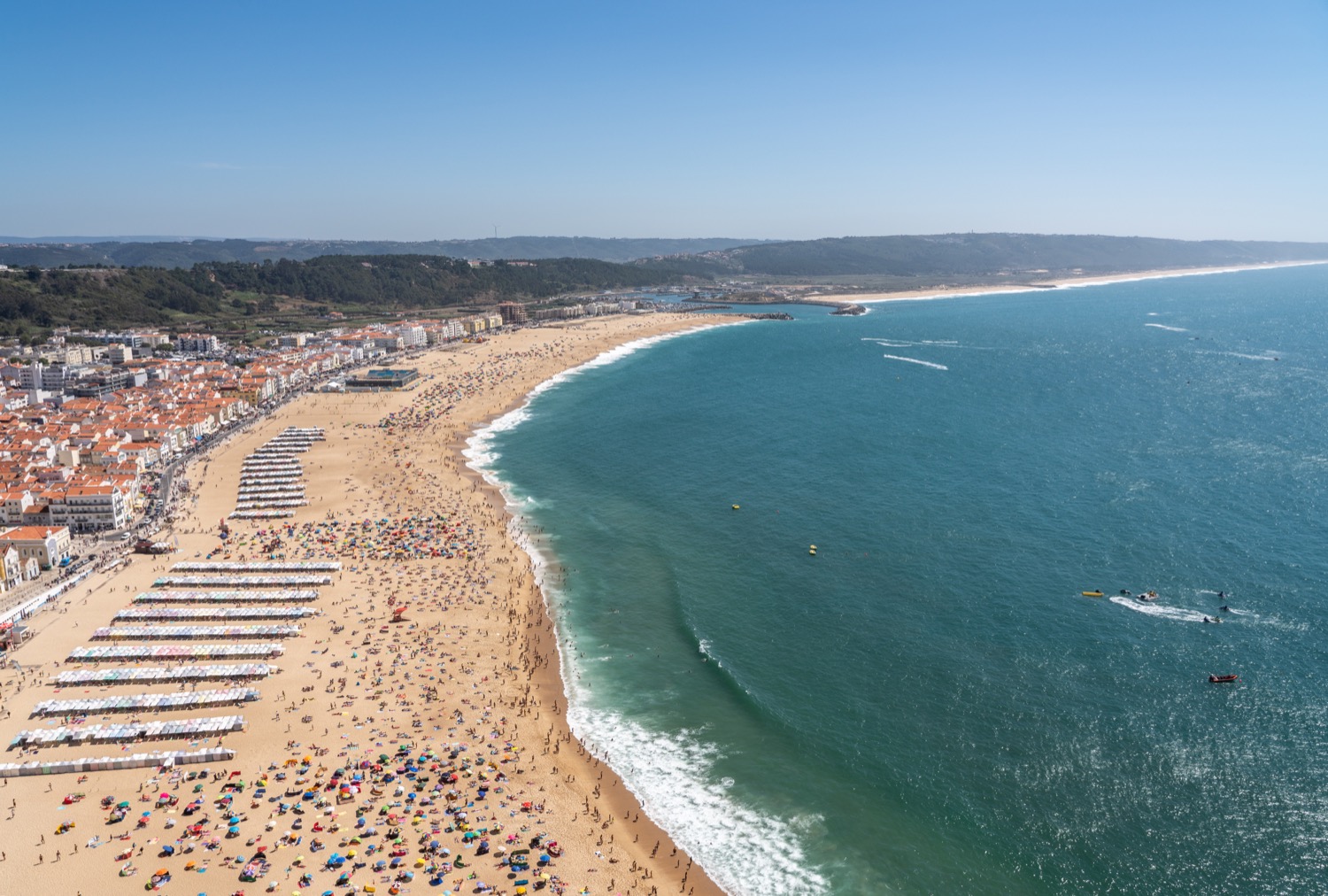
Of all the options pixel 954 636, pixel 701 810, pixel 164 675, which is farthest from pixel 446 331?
pixel 701 810

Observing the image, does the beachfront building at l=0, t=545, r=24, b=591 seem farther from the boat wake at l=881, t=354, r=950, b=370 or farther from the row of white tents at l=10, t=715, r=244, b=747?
the boat wake at l=881, t=354, r=950, b=370

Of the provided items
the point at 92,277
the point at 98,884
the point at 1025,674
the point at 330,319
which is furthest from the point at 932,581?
the point at 92,277

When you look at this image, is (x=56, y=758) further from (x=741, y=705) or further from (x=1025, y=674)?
(x=1025, y=674)

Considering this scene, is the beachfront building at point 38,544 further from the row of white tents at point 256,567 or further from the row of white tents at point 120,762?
the row of white tents at point 120,762

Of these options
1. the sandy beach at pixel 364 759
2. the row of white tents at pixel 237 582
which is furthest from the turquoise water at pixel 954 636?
the row of white tents at pixel 237 582

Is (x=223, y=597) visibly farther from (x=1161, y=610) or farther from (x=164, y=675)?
(x=1161, y=610)

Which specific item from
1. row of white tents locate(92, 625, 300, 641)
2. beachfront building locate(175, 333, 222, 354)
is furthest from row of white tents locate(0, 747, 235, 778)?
beachfront building locate(175, 333, 222, 354)
